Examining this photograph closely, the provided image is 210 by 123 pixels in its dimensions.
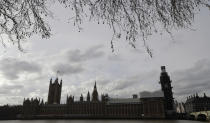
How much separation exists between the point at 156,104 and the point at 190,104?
6343 cm

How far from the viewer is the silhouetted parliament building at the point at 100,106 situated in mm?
91125

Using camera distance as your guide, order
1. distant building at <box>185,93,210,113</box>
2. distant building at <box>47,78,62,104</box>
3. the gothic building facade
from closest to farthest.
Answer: the gothic building facade
distant building at <box>47,78,62,104</box>
distant building at <box>185,93,210,113</box>

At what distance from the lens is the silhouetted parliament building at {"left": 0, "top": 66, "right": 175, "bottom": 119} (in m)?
91.1

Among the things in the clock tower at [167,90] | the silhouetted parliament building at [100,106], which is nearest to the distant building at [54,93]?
the silhouetted parliament building at [100,106]

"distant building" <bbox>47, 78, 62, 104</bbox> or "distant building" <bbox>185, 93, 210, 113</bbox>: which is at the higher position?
"distant building" <bbox>47, 78, 62, 104</bbox>

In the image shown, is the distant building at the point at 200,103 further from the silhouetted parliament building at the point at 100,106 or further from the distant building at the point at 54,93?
the distant building at the point at 54,93

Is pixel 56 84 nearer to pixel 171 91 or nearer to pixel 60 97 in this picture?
pixel 60 97

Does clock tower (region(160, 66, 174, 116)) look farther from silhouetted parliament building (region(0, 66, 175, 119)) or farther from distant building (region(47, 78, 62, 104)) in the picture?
distant building (region(47, 78, 62, 104))

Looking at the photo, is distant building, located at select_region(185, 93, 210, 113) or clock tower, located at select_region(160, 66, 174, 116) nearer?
clock tower, located at select_region(160, 66, 174, 116)

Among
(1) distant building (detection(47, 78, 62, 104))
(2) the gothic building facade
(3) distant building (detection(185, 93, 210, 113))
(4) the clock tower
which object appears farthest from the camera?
(3) distant building (detection(185, 93, 210, 113))

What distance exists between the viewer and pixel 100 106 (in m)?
104

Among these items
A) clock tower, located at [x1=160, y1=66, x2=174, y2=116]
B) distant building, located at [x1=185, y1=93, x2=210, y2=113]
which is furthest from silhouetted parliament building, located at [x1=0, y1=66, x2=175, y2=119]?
distant building, located at [x1=185, y1=93, x2=210, y2=113]

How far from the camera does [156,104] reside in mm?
89688

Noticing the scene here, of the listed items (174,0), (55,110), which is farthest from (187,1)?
(55,110)
